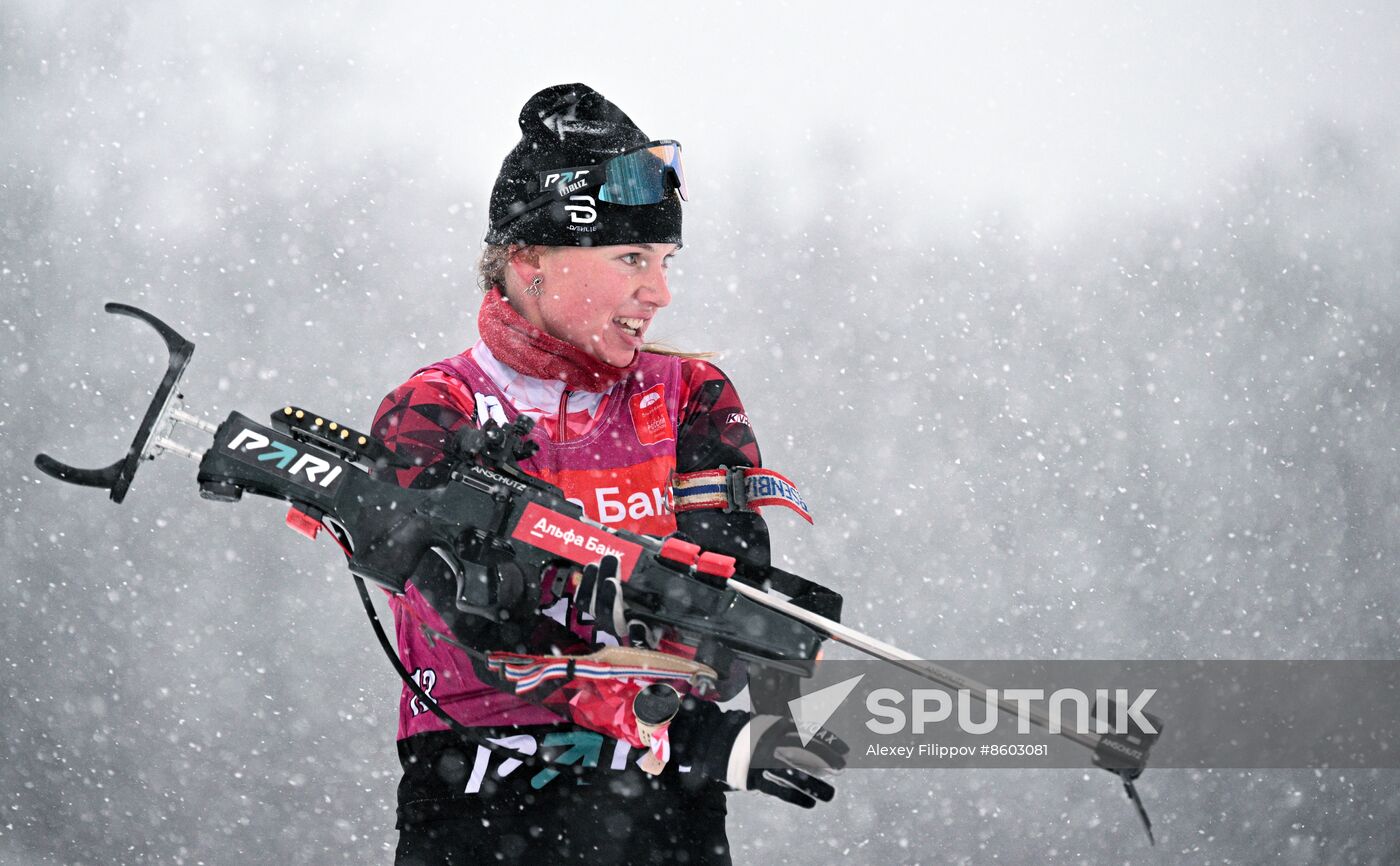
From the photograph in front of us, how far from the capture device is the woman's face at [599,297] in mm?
2402

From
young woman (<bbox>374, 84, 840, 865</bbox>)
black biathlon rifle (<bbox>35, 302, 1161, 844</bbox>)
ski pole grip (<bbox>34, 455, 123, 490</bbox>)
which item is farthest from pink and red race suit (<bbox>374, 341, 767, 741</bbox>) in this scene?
ski pole grip (<bbox>34, 455, 123, 490</bbox>)

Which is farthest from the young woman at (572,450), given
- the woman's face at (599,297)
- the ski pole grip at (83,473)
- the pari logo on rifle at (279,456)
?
the ski pole grip at (83,473)

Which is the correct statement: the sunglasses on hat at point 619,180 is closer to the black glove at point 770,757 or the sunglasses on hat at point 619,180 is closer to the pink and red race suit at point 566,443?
the pink and red race suit at point 566,443

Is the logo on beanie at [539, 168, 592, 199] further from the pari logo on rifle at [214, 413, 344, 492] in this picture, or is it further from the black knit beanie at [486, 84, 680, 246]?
the pari logo on rifle at [214, 413, 344, 492]

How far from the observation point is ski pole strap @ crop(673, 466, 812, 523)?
8.02 ft

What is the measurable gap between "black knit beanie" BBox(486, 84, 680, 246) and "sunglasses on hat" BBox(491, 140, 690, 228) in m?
0.01

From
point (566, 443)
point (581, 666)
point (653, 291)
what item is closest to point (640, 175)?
point (653, 291)

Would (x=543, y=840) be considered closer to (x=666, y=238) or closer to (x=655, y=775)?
(x=655, y=775)

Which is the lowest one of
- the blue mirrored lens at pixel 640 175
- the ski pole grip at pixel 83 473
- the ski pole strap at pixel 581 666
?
the ski pole strap at pixel 581 666

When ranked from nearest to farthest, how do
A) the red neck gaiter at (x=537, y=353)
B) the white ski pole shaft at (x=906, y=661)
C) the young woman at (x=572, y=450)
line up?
the white ski pole shaft at (x=906, y=661) < the young woman at (x=572, y=450) < the red neck gaiter at (x=537, y=353)

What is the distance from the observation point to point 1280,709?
5031 millimetres

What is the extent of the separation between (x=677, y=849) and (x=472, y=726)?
0.42 metres

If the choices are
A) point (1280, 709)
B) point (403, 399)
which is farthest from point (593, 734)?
point (1280, 709)

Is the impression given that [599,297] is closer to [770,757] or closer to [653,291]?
[653,291]
